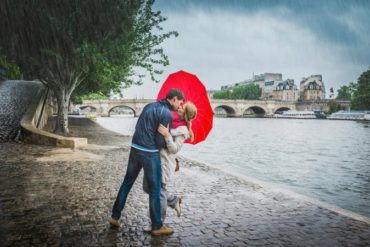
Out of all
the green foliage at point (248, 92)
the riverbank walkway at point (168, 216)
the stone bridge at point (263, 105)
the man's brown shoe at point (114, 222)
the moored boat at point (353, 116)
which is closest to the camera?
the riverbank walkway at point (168, 216)

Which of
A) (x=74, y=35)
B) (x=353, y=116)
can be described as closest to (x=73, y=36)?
(x=74, y=35)

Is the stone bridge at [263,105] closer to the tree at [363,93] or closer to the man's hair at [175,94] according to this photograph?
the tree at [363,93]

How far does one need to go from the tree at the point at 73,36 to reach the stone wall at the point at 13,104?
2381 millimetres

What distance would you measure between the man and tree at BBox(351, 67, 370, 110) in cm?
7789

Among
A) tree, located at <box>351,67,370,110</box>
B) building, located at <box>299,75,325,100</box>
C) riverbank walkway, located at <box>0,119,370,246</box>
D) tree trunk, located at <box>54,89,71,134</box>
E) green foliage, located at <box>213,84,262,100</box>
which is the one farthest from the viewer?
green foliage, located at <box>213,84,262,100</box>

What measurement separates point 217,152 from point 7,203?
13.6m

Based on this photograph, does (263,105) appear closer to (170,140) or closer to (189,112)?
(189,112)

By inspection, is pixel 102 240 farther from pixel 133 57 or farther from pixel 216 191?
pixel 133 57

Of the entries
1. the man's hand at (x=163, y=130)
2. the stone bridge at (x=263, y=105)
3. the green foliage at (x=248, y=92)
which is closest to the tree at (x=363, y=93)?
the stone bridge at (x=263, y=105)

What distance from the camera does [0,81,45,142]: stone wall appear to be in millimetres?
14341

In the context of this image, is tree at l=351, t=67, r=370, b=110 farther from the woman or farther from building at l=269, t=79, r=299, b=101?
the woman

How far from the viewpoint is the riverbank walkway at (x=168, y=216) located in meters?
4.13

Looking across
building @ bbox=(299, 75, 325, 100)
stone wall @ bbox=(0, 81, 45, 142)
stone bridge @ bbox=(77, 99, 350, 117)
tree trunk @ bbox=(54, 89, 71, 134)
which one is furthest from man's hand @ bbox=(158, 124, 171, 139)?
building @ bbox=(299, 75, 325, 100)

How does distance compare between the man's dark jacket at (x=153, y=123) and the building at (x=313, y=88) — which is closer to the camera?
the man's dark jacket at (x=153, y=123)
